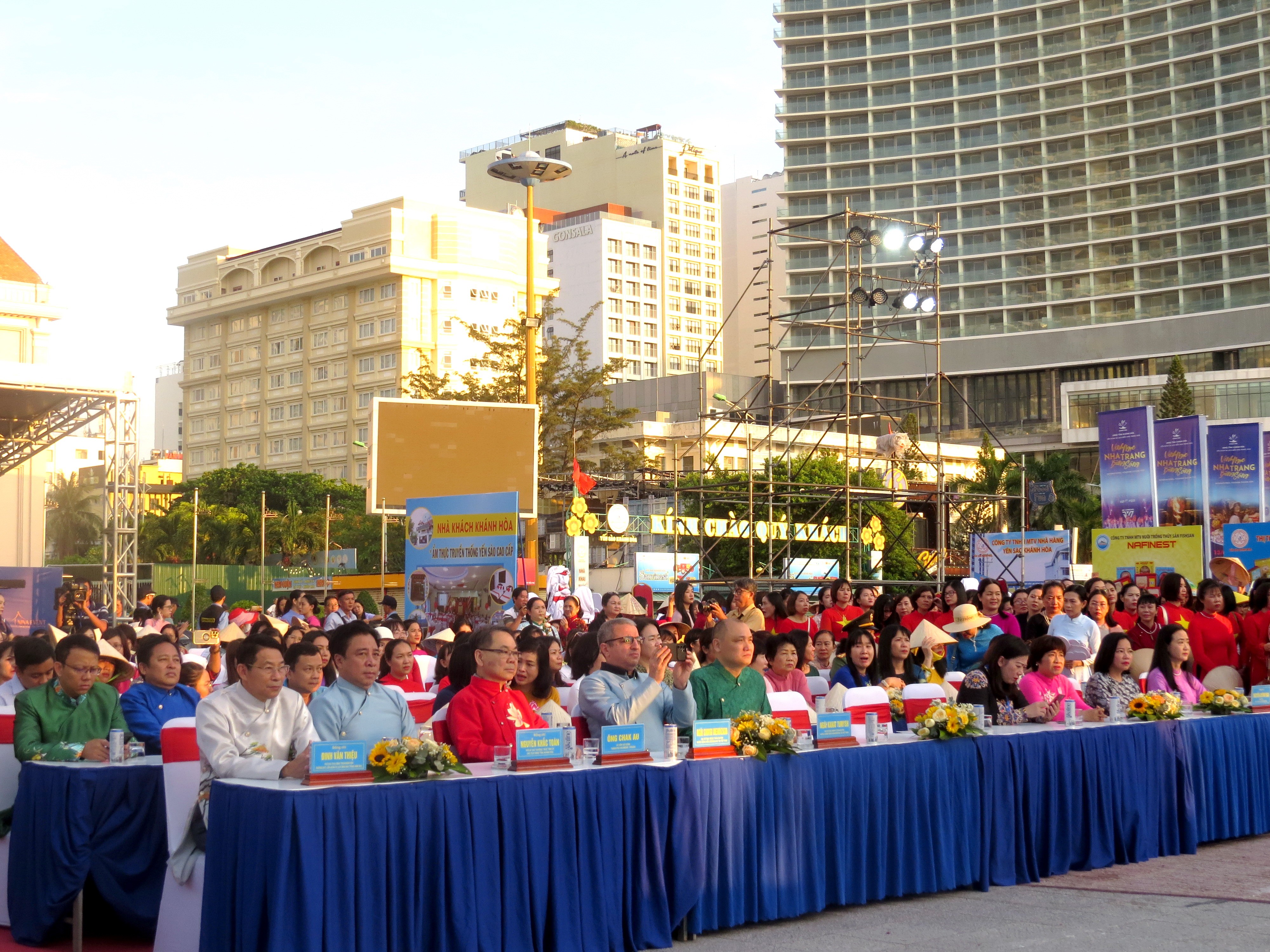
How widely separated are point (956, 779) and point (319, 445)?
298ft

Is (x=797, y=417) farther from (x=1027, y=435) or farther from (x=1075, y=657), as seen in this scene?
(x=1075, y=657)

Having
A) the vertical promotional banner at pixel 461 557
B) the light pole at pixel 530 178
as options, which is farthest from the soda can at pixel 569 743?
the light pole at pixel 530 178

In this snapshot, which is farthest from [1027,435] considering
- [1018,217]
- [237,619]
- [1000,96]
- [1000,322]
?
[237,619]

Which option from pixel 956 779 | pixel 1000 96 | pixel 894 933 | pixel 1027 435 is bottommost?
pixel 894 933

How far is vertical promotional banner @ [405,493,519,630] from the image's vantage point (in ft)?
47.3

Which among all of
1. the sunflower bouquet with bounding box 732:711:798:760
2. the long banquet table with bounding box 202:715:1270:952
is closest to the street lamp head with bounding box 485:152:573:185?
the long banquet table with bounding box 202:715:1270:952

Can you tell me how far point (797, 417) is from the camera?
83.8m

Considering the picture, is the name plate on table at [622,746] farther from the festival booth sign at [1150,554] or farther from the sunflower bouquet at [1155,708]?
the festival booth sign at [1150,554]

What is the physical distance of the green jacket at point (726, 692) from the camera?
7.19m

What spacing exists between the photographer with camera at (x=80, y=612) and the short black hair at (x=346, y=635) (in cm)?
694

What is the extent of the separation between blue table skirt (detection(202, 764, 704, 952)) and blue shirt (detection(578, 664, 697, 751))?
66 cm

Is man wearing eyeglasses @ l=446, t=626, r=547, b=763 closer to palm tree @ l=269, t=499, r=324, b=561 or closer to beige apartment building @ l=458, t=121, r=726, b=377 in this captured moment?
palm tree @ l=269, t=499, r=324, b=561

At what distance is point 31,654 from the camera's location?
679cm

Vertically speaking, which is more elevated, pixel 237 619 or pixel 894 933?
pixel 237 619
